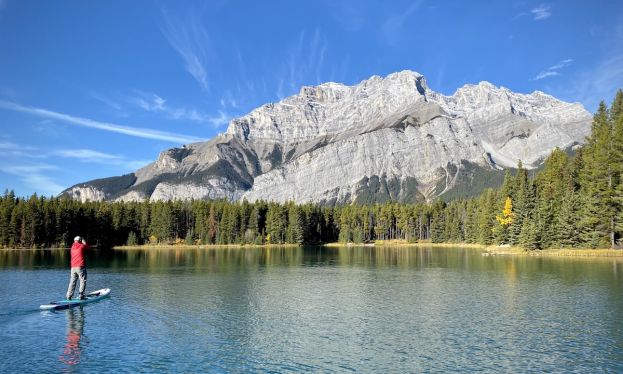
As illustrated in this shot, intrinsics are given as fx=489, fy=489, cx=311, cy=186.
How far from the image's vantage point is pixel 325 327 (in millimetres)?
37344

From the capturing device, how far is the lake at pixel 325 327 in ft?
92.2

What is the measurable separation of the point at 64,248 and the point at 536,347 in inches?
7006

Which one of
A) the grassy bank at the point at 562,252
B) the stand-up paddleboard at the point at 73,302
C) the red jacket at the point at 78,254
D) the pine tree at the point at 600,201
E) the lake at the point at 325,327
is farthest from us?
the pine tree at the point at 600,201

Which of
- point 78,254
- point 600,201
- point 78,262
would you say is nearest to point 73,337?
point 78,254

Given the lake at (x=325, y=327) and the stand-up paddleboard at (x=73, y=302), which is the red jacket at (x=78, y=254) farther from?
the lake at (x=325, y=327)

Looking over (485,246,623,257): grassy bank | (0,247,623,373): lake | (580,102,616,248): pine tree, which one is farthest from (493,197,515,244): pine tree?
(0,247,623,373): lake

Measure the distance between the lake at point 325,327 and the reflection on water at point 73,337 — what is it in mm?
106

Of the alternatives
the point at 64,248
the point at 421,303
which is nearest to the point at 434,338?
the point at 421,303

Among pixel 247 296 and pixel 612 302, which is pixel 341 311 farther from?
pixel 612 302

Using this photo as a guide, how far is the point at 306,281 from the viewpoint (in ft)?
225

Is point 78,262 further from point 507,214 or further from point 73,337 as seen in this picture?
point 507,214

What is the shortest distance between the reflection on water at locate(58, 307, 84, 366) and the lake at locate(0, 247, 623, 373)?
11 centimetres

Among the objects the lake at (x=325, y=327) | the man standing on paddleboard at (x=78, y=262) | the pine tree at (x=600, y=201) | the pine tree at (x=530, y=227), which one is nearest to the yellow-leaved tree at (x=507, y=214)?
the pine tree at (x=530, y=227)

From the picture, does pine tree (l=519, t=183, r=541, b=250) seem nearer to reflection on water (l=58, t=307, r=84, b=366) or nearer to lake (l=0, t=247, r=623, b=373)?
lake (l=0, t=247, r=623, b=373)
